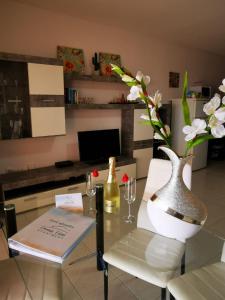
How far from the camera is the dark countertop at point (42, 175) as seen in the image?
2.75 m

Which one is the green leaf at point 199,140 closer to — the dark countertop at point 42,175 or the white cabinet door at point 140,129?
the dark countertop at point 42,175

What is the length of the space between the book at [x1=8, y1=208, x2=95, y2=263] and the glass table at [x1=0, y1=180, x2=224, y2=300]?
0.66 ft

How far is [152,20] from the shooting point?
3393 millimetres

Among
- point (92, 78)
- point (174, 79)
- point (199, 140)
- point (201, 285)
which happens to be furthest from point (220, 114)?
point (174, 79)

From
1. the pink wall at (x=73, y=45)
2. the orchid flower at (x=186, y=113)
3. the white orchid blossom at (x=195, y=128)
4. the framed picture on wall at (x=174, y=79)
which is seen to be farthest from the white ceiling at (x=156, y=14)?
the white orchid blossom at (x=195, y=128)

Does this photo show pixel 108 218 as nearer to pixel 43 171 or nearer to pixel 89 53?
pixel 43 171

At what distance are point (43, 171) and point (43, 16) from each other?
212 cm

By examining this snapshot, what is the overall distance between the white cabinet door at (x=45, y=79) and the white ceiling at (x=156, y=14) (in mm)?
837

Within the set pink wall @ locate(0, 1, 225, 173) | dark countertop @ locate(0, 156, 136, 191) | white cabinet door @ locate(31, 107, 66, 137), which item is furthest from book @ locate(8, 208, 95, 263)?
pink wall @ locate(0, 1, 225, 173)

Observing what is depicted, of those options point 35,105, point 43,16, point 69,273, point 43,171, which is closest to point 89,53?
point 43,16

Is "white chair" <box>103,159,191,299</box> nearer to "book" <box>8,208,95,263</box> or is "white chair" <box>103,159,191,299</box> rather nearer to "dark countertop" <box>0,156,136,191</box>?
"book" <box>8,208,95,263</box>

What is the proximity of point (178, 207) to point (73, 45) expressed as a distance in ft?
9.95

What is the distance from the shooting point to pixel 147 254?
1.34 m

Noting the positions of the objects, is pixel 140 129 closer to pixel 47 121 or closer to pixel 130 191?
pixel 47 121
